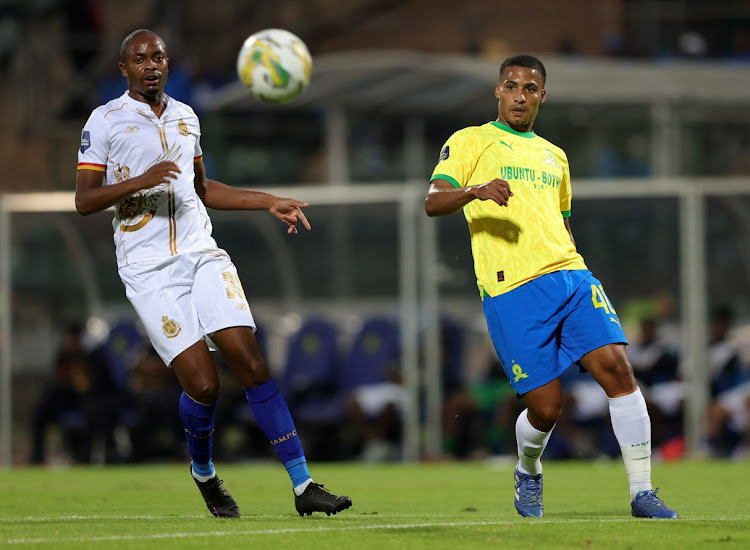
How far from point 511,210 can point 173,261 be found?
1604mm

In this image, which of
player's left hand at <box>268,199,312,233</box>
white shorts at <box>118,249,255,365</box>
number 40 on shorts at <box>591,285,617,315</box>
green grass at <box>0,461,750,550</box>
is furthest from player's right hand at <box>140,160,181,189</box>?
number 40 on shorts at <box>591,285,617,315</box>

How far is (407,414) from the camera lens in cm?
1378

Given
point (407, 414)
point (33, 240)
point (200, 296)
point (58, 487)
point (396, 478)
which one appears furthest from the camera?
point (33, 240)

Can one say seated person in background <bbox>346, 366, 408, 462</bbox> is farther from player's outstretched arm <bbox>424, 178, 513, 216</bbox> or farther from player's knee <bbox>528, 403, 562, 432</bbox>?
player's outstretched arm <bbox>424, 178, 513, 216</bbox>

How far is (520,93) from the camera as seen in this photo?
6.62m

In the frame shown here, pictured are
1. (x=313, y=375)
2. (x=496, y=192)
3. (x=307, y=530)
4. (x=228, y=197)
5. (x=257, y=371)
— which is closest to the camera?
(x=307, y=530)

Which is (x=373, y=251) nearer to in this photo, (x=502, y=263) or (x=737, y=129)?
(x=737, y=129)

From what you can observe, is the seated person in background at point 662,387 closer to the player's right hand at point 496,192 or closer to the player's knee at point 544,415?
the player's knee at point 544,415

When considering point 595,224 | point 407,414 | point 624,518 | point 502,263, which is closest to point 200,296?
point 502,263

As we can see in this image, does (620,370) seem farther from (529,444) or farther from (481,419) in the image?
(481,419)

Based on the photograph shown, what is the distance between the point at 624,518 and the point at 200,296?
7.27 ft

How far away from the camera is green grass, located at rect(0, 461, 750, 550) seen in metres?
5.41

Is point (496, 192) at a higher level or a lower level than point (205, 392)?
higher

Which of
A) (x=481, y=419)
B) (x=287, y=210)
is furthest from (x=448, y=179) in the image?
(x=481, y=419)
